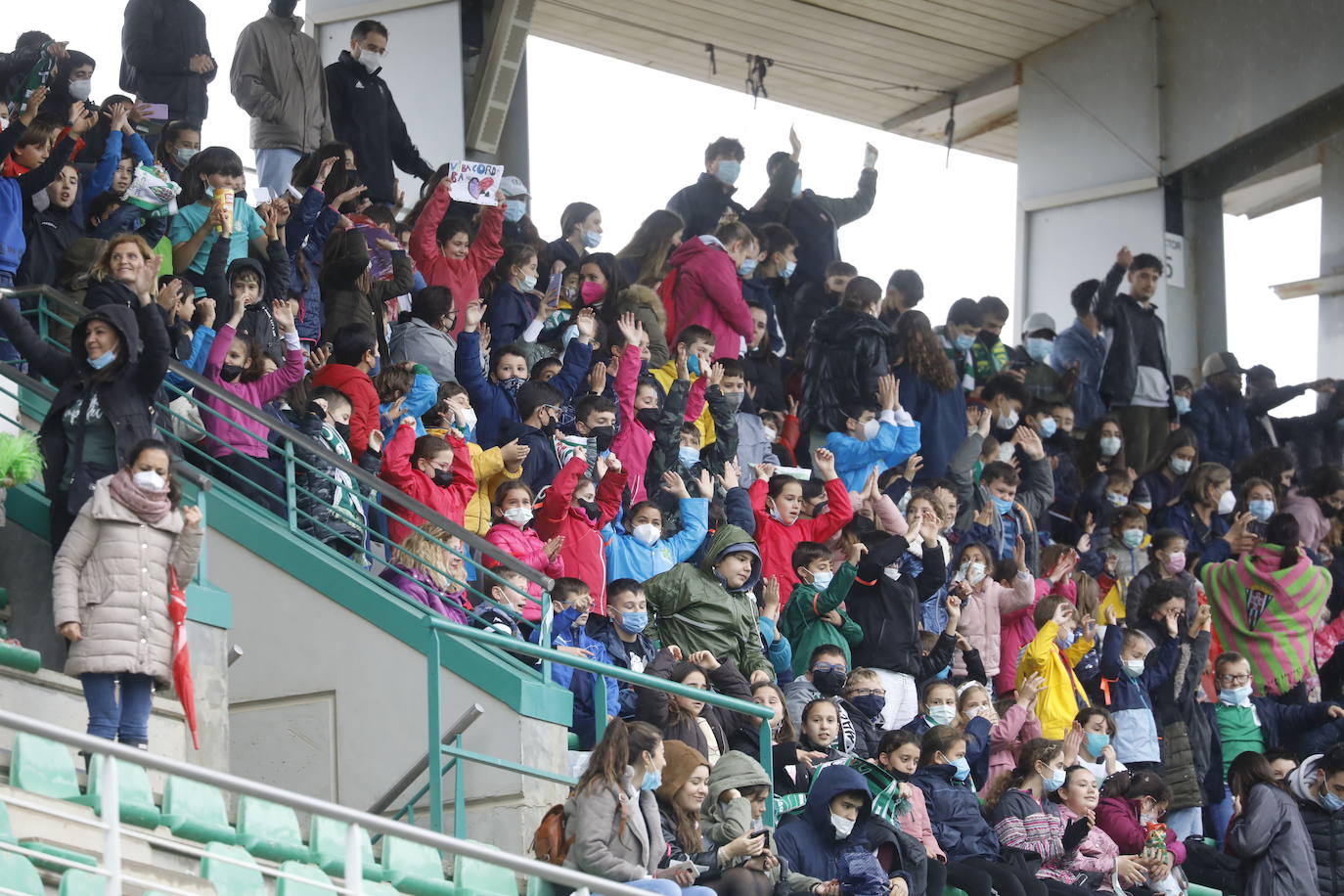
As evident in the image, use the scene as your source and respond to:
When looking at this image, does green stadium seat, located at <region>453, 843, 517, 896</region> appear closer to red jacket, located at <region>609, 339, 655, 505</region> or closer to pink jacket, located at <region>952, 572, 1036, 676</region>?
red jacket, located at <region>609, 339, 655, 505</region>

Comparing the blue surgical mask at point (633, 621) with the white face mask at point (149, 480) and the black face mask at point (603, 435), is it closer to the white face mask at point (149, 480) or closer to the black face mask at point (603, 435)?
the black face mask at point (603, 435)

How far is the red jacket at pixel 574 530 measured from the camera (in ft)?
37.1

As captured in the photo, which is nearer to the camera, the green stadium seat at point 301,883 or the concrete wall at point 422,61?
the green stadium seat at point 301,883

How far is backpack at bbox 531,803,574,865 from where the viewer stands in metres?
8.32

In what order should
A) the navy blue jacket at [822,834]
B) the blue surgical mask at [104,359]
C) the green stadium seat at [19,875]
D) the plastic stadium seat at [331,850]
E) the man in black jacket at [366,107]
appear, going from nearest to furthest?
1. the green stadium seat at [19,875]
2. the plastic stadium seat at [331,850]
3. the blue surgical mask at [104,359]
4. the navy blue jacket at [822,834]
5. the man in black jacket at [366,107]

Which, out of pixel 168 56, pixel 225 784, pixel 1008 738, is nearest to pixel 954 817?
pixel 1008 738

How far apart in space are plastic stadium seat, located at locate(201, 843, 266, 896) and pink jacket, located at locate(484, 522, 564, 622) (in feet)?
11.8

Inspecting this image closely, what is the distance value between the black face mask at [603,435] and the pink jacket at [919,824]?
283cm

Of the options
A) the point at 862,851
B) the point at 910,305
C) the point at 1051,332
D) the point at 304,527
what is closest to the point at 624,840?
the point at 862,851

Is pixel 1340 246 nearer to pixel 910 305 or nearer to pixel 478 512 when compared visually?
pixel 910 305

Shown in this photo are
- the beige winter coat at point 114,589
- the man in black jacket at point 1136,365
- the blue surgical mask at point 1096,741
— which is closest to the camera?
the beige winter coat at point 114,589

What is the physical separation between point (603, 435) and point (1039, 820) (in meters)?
3.31

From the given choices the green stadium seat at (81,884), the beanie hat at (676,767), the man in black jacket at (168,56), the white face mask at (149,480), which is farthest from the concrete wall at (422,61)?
the green stadium seat at (81,884)

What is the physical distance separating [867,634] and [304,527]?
3.49 m
